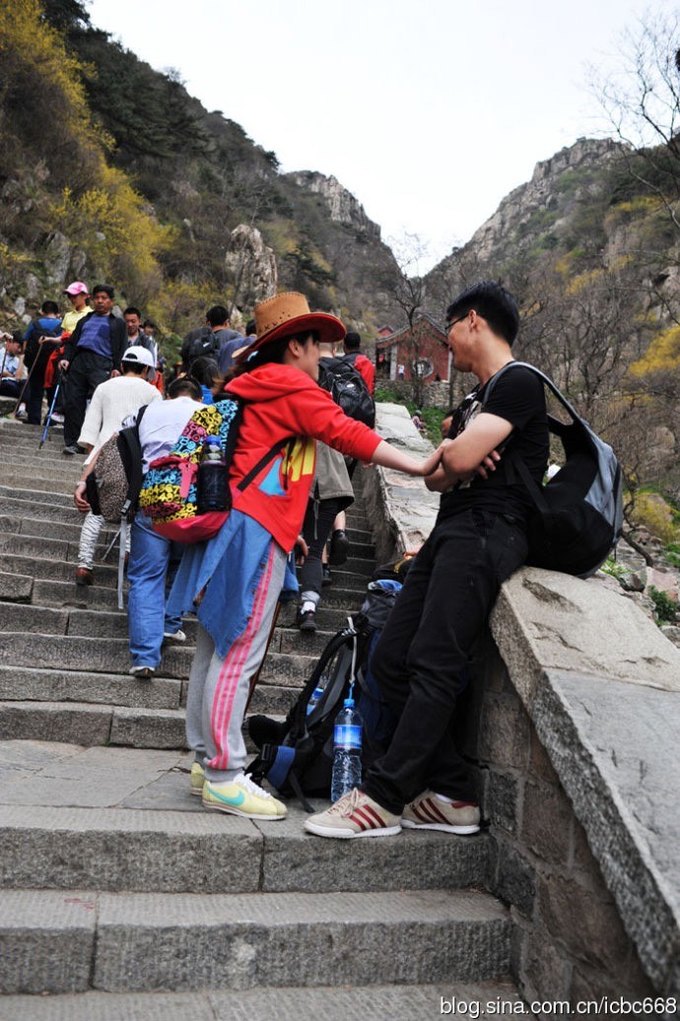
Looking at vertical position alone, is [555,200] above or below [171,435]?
above

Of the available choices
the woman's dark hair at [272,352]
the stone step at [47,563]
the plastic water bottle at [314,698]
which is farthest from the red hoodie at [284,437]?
the stone step at [47,563]

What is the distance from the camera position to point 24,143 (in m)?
30.2

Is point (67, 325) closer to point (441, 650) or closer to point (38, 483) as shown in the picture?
point (38, 483)

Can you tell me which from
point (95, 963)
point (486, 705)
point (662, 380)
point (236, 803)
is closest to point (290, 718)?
point (236, 803)

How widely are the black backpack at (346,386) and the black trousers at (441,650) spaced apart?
3.66m

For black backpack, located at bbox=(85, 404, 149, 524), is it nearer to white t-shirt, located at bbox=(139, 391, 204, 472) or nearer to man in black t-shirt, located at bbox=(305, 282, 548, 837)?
white t-shirt, located at bbox=(139, 391, 204, 472)

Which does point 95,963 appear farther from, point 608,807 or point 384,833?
point 608,807

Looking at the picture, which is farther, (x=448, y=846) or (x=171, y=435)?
(x=171, y=435)

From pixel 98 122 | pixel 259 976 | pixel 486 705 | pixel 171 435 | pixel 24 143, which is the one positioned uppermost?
pixel 98 122

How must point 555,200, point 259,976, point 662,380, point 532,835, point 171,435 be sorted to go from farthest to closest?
1. point 555,200
2. point 662,380
3. point 171,435
4. point 532,835
5. point 259,976

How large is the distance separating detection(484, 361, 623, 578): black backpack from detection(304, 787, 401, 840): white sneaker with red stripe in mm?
1083

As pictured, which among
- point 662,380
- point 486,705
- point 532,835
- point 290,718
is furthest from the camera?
point 662,380

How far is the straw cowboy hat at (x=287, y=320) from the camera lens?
3250mm

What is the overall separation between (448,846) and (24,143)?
33042mm
